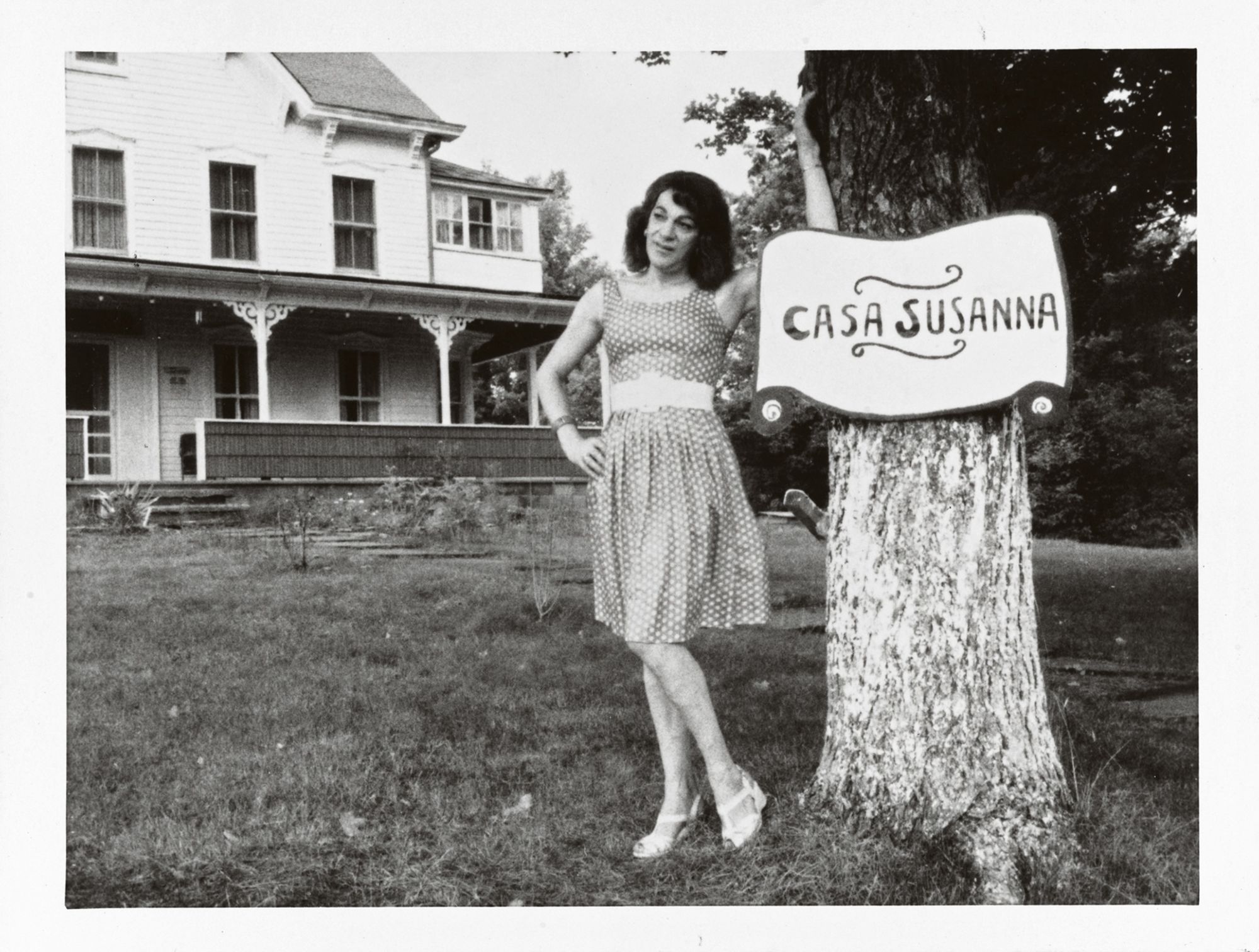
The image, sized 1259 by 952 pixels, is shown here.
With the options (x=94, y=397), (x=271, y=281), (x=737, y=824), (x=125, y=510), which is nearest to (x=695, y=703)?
(x=737, y=824)

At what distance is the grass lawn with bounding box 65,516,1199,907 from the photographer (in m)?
2.80

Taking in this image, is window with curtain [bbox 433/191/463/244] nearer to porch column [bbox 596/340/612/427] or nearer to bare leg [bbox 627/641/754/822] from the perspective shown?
porch column [bbox 596/340/612/427]

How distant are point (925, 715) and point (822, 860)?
434 mm

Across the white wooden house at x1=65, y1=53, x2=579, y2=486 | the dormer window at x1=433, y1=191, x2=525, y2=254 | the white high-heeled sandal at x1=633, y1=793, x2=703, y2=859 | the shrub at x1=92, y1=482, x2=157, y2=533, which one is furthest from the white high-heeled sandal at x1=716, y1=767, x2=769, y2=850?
the dormer window at x1=433, y1=191, x2=525, y2=254

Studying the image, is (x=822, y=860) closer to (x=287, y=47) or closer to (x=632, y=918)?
(x=632, y=918)

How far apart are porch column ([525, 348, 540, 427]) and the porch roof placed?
28.2 inches

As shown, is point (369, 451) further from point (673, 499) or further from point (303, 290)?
point (673, 499)

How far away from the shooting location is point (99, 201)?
1133 cm

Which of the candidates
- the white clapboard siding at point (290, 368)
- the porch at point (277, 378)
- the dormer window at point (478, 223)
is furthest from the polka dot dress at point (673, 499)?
the dormer window at point (478, 223)

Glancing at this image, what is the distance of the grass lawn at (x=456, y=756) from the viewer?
2799mm

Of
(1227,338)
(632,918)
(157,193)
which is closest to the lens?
(632,918)

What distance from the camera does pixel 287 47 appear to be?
301 cm
